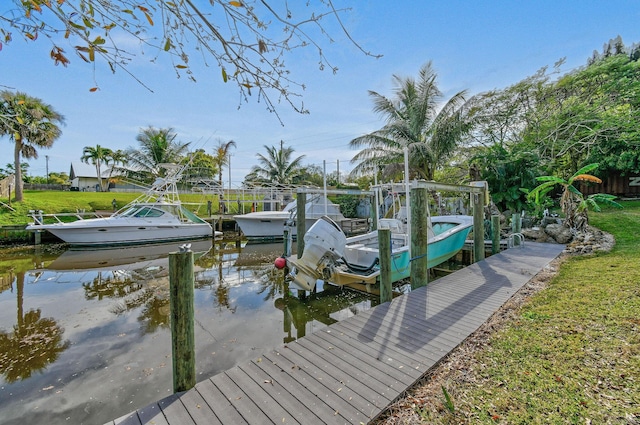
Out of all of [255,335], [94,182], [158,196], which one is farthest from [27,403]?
[94,182]

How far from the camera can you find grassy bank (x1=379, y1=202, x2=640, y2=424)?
2.10 meters

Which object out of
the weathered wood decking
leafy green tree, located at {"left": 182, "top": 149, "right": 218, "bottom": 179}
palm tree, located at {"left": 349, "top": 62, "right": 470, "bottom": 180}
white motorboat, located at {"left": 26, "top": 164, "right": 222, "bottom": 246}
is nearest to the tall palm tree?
leafy green tree, located at {"left": 182, "top": 149, "right": 218, "bottom": 179}

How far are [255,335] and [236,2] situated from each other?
14.5 feet

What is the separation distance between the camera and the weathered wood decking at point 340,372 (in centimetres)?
220

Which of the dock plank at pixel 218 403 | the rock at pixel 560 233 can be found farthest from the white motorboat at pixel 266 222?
the dock plank at pixel 218 403

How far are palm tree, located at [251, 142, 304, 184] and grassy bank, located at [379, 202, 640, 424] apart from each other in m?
23.1

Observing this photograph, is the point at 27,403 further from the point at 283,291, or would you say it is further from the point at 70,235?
the point at 70,235

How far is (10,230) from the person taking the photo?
12.0 meters

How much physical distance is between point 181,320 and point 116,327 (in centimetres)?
332

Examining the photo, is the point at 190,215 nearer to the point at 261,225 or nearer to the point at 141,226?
the point at 141,226

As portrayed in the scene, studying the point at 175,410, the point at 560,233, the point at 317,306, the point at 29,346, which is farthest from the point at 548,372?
the point at 560,233

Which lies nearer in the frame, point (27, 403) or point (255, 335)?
point (27, 403)

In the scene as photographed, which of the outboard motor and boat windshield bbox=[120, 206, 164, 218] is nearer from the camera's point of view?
the outboard motor

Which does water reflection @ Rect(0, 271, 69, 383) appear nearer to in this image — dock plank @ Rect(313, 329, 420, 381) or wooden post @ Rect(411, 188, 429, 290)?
dock plank @ Rect(313, 329, 420, 381)
